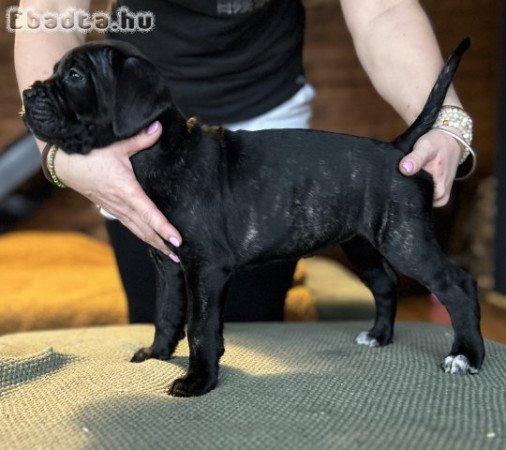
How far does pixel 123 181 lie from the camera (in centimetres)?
142

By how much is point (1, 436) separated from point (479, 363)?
2.82ft

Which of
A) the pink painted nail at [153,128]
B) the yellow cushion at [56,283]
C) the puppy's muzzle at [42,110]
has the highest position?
the puppy's muzzle at [42,110]

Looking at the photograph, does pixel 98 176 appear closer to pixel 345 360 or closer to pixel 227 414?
pixel 227 414

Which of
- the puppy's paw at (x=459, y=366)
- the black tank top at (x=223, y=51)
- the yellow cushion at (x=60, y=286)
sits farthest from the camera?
the yellow cushion at (x=60, y=286)

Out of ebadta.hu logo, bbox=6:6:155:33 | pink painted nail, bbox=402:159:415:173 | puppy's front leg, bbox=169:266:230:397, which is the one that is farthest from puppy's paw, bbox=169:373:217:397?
ebadta.hu logo, bbox=6:6:155:33

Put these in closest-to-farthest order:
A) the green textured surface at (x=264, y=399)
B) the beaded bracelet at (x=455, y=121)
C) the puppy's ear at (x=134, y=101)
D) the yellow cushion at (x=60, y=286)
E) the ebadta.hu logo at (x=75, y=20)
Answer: the green textured surface at (x=264, y=399) < the puppy's ear at (x=134, y=101) < the beaded bracelet at (x=455, y=121) < the ebadta.hu logo at (x=75, y=20) < the yellow cushion at (x=60, y=286)

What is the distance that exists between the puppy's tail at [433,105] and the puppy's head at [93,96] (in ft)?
1.59

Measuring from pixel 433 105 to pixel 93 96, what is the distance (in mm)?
659

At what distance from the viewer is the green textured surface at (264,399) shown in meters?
1.12

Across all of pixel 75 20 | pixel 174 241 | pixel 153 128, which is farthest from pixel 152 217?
pixel 75 20

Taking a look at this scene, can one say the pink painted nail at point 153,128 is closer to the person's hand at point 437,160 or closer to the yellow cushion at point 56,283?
the person's hand at point 437,160

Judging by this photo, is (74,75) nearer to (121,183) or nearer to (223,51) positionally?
(121,183)

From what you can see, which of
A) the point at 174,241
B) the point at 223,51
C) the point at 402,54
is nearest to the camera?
the point at 174,241

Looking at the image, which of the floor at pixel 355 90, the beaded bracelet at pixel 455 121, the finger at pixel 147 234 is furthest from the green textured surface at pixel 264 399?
the floor at pixel 355 90
